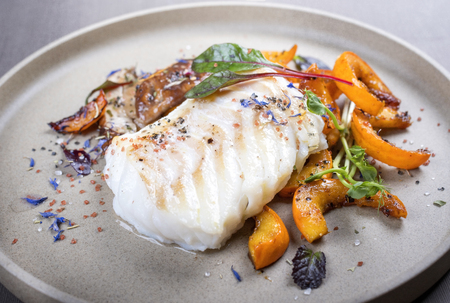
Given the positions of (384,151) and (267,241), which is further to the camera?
(384,151)

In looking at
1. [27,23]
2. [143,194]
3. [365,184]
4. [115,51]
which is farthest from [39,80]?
[365,184]

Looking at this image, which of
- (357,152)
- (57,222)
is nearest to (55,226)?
(57,222)

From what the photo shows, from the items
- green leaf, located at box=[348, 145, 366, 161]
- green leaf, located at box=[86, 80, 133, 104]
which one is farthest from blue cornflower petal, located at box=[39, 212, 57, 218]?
green leaf, located at box=[348, 145, 366, 161]

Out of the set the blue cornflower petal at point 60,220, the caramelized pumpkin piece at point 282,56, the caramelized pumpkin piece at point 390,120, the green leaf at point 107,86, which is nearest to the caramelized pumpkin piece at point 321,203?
the caramelized pumpkin piece at point 390,120

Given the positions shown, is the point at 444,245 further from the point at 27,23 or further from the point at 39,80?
the point at 27,23

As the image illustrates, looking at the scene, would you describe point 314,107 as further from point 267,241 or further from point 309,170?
point 267,241
